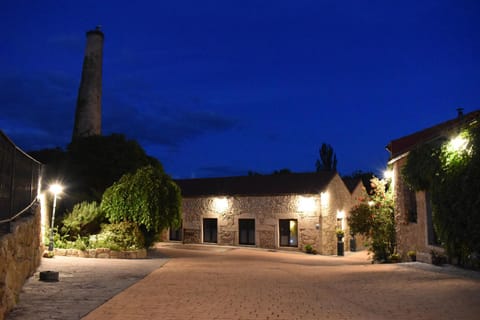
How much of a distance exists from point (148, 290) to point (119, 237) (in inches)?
284

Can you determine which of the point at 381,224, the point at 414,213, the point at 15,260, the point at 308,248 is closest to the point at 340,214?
A: the point at 308,248

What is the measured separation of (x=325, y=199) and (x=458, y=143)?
13605 millimetres

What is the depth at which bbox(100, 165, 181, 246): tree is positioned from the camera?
15398mm

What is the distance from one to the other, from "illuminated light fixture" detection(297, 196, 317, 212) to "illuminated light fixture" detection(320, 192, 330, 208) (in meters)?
0.47

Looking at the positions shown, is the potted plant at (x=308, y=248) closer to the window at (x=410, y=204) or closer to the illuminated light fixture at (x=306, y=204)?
the illuminated light fixture at (x=306, y=204)

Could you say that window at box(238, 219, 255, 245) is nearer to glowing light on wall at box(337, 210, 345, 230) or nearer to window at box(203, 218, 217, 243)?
window at box(203, 218, 217, 243)

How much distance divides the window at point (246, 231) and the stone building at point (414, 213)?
10597mm

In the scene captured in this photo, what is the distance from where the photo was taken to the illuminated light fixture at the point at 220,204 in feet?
80.5

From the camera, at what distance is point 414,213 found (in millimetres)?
13250

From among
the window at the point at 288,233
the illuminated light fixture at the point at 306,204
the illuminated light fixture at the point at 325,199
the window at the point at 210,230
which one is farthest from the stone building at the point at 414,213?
the window at the point at 210,230

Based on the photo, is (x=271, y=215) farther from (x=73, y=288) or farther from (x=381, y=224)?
(x=73, y=288)

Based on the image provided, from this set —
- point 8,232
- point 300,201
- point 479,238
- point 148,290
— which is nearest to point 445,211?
point 479,238

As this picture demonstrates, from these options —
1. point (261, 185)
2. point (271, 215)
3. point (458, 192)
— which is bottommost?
point (271, 215)

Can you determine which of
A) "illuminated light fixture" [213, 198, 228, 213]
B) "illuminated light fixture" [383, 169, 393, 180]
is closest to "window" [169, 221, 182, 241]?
"illuminated light fixture" [213, 198, 228, 213]
